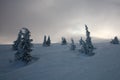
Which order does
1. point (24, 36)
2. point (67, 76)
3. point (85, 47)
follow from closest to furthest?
point (67, 76), point (24, 36), point (85, 47)

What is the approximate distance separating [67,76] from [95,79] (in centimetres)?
449

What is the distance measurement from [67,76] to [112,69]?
6.09 metres

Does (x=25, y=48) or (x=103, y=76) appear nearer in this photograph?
(x=103, y=76)

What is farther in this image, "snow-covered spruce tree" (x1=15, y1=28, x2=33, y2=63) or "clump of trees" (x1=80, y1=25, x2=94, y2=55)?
"clump of trees" (x1=80, y1=25, x2=94, y2=55)

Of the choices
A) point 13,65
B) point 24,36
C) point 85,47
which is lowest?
point 13,65

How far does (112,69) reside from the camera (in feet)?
57.6

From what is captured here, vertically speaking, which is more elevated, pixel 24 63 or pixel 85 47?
pixel 85 47

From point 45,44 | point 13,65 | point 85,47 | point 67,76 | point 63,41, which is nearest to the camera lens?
point 67,76

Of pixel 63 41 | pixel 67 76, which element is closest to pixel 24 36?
pixel 67 76

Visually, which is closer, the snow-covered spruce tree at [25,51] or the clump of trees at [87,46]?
the snow-covered spruce tree at [25,51]

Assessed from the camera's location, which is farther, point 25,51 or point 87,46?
point 87,46

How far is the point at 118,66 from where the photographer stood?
17750mm

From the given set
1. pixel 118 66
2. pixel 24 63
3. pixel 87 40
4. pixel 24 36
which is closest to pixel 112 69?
pixel 118 66

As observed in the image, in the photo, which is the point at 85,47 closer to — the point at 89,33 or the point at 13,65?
the point at 89,33
